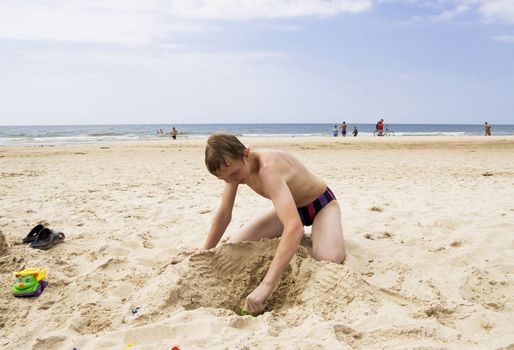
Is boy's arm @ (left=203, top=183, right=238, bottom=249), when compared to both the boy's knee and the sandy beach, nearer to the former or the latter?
the sandy beach

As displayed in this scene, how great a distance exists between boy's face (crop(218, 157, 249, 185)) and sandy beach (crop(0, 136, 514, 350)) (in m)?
0.58

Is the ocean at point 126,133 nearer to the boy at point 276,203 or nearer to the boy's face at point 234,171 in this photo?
the boy at point 276,203

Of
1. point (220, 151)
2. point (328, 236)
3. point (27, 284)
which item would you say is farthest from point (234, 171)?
point (27, 284)

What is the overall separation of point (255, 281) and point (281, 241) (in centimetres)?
52

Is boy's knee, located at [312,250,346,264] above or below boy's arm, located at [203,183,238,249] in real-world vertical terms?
below

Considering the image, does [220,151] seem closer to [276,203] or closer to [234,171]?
[234,171]

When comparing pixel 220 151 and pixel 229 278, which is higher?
pixel 220 151

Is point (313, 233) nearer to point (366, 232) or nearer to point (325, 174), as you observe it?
point (366, 232)

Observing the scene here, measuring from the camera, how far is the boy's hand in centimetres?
255

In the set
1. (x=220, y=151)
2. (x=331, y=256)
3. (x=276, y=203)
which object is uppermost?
(x=220, y=151)

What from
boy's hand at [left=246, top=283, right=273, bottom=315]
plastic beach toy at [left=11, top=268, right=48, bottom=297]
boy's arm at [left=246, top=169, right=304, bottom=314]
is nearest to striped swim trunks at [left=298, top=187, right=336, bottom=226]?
boy's arm at [left=246, top=169, right=304, bottom=314]

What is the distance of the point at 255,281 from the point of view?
3.05 meters

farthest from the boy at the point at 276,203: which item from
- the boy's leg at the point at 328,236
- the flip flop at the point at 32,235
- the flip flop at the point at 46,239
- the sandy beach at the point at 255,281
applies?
the flip flop at the point at 32,235

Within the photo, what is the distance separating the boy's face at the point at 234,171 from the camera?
282 centimetres
